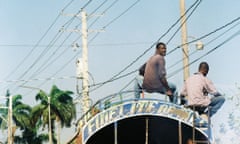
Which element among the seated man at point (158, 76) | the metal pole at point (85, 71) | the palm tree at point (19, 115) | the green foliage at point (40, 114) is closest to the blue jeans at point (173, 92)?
the seated man at point (158, 76)

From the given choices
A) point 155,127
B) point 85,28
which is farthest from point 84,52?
point 155,127

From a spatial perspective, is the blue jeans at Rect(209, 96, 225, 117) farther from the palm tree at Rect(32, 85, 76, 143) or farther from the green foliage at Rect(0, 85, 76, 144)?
the palm tree at Rect(32, 85, 76, 143)

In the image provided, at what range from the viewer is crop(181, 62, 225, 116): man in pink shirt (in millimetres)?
13648

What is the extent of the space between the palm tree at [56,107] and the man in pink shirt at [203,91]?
2390cm

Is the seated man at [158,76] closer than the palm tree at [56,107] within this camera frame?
Yes

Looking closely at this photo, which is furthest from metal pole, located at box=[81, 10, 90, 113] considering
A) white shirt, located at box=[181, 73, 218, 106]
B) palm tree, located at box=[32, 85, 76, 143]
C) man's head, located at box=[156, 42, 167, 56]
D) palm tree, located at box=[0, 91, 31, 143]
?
palm tree, located at box=[0, 91, 31, 143]

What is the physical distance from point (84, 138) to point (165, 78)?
2323 millimetres

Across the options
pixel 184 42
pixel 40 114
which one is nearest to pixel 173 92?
pixel 184 42

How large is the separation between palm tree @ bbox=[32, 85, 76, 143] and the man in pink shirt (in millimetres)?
23903

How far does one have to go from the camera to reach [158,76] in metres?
14.3

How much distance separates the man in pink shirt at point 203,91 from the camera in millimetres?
13648

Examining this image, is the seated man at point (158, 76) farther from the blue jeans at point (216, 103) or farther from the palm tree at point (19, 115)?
the palm tree at point (19, 115)

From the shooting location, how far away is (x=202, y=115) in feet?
46.4

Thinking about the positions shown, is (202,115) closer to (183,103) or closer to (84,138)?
(183,103)
